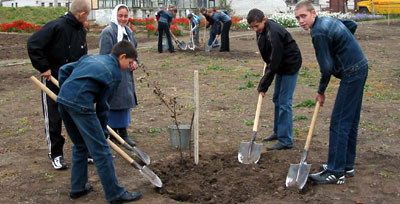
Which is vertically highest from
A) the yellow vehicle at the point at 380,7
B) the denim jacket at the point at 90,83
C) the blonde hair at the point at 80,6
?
the yellow vehicle at the point at 380,7

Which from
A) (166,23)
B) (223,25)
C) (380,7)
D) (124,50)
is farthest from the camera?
(380,7)

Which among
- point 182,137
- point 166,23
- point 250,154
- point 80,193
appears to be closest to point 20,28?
point 166,23

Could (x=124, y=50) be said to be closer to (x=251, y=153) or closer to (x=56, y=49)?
(x=56, y=49)

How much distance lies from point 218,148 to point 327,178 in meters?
1.79

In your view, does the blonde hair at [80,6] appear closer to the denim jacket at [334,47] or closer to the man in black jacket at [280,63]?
the man in black jacket at [280,63]

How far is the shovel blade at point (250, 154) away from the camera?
19.1 feet

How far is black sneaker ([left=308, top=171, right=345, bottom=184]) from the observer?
16.5 ft

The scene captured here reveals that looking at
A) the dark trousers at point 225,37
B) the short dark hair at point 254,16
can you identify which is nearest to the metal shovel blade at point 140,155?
the short dark hair at point 254,16

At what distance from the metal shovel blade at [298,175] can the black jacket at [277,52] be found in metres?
1.37

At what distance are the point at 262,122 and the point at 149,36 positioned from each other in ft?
53.8

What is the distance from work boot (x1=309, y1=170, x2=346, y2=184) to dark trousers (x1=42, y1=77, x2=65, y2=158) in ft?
9.63

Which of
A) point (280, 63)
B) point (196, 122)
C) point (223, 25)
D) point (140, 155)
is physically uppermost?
point (223, 25)

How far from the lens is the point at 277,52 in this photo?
19.4 ft

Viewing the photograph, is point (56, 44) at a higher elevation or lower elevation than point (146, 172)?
higher
